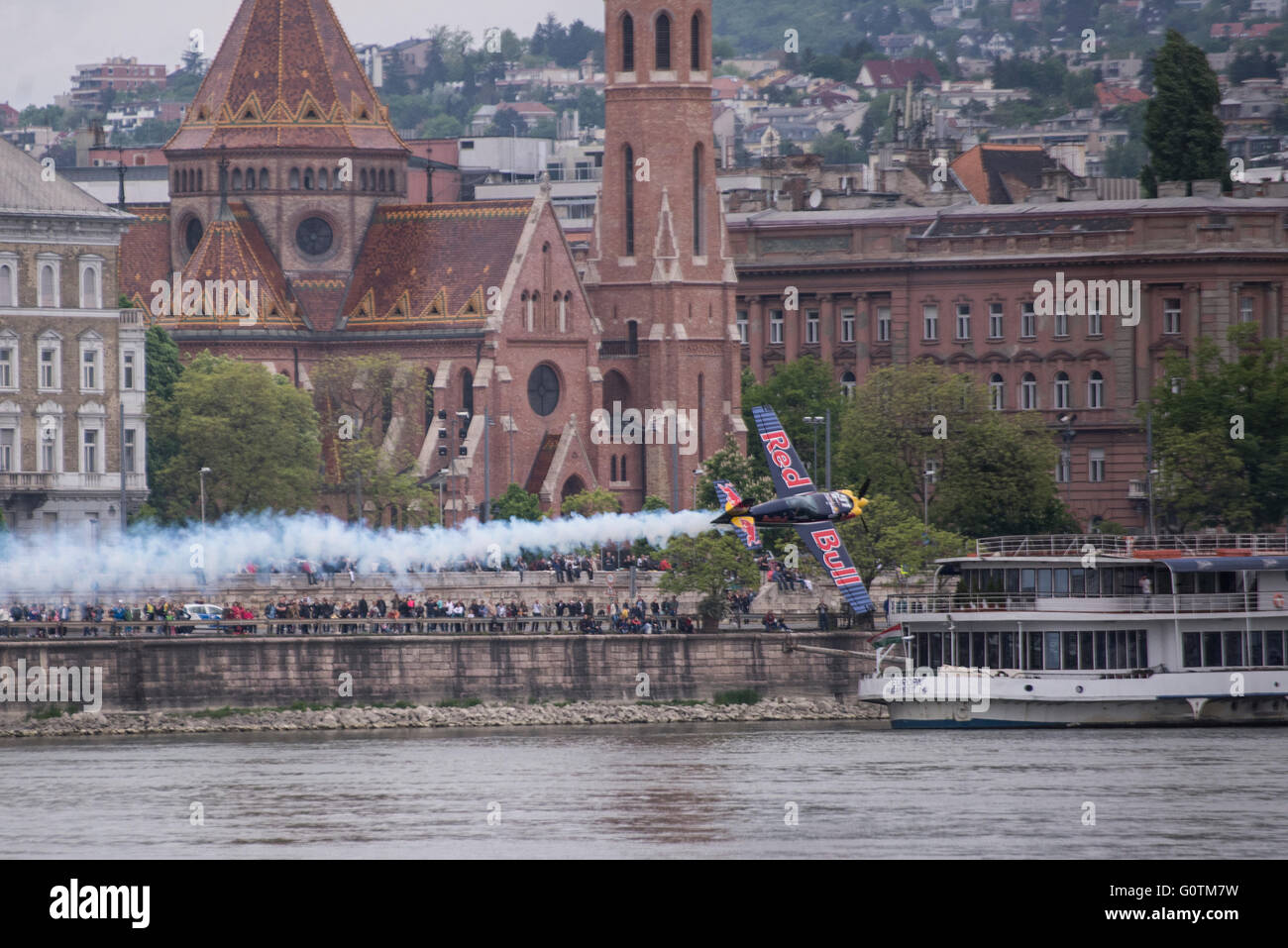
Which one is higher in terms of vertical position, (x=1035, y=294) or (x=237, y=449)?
(x=1035, y=294)

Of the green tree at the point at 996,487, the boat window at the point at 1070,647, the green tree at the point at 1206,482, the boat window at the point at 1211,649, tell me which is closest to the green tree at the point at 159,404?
the green tree at the point at 996,487

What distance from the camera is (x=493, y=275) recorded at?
526ft

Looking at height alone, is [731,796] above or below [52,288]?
below

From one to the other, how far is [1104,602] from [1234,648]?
428 cm

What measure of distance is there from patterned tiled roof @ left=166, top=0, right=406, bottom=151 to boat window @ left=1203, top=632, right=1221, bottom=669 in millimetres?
73086

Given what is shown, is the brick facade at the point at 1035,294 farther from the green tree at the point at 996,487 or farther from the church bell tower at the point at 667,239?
the green tree at the point at 996,487

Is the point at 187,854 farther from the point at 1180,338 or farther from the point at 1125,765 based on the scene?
the point at 1180,338

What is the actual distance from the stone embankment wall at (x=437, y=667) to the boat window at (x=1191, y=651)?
40.1 ft

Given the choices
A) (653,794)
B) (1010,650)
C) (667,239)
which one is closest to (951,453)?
(667,239)

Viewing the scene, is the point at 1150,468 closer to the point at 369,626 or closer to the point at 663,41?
the point at 369,626

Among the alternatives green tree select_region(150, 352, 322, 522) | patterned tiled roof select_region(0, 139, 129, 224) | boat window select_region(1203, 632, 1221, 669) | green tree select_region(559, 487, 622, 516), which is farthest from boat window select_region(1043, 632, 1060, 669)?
green tree select_region(559, 487, 622, 516)

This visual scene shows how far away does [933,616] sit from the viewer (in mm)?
104125
